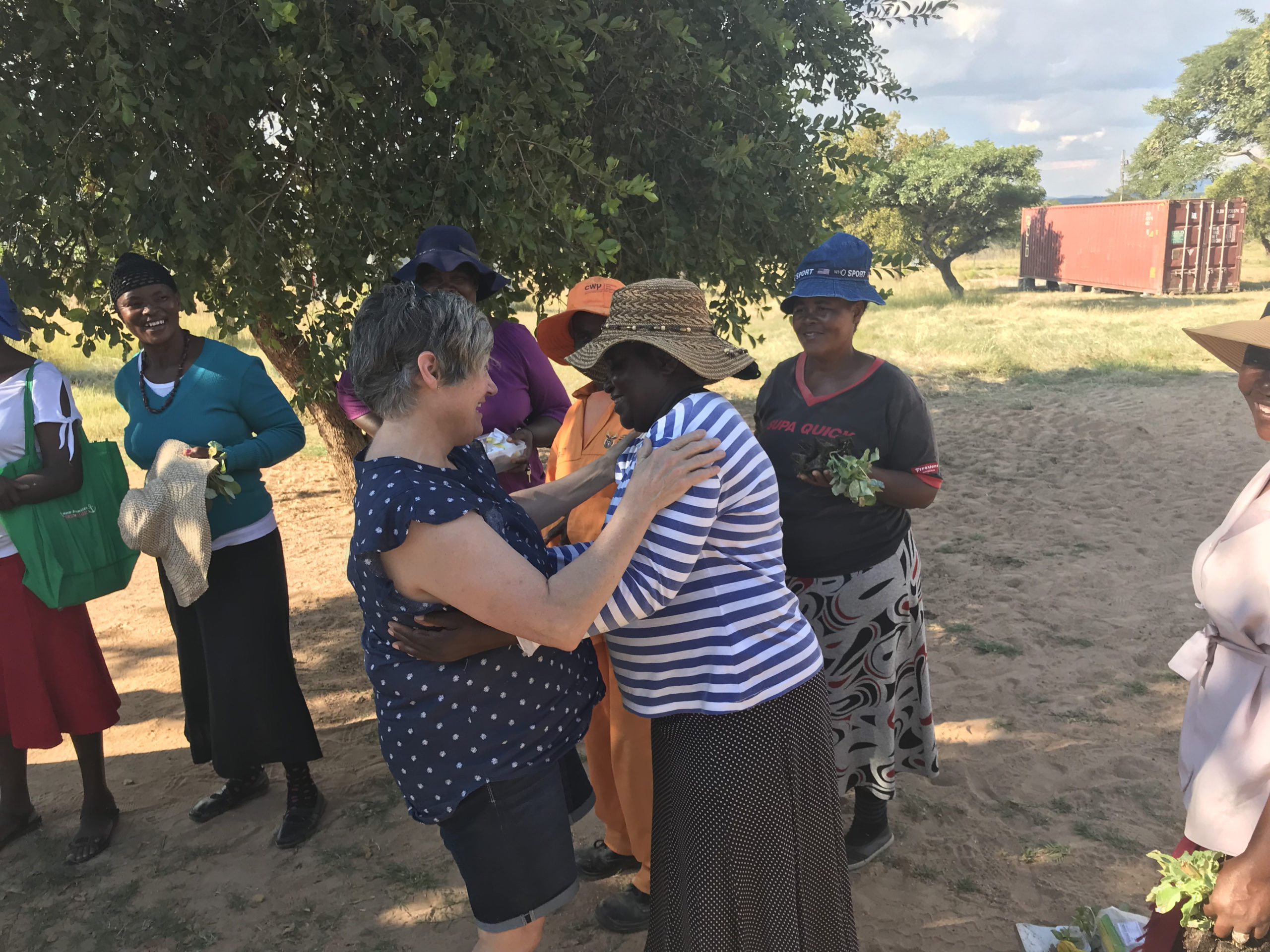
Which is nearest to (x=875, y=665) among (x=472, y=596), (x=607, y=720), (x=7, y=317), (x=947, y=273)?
(x=607, y=720)

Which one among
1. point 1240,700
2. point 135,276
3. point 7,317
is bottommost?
point 1240,700

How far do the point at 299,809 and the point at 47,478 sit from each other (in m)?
1.67

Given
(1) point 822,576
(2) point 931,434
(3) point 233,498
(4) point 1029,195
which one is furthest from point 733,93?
(4) point 1029,195

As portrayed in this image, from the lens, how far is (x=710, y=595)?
2051 mm

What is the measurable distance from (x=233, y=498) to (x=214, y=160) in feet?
7.76

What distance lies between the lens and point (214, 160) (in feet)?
15.9

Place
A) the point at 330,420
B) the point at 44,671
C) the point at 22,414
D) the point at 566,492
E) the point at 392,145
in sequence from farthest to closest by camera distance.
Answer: the point at 330,420
the point at 392,145
the point at 44,671
the point at 22,414
the point at 566,492

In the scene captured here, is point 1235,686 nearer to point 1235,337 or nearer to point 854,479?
point 1235,337

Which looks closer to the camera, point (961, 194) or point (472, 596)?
point (472, 596)

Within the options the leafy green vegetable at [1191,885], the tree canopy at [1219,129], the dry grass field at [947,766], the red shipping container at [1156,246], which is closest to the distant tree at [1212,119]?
the tree canopy at [1219,129]

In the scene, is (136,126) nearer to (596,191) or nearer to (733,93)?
(596,191)

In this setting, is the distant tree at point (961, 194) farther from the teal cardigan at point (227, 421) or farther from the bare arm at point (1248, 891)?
the bare arm at point (1248, 891)

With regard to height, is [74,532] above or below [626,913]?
above

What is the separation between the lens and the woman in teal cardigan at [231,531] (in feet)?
11.3
